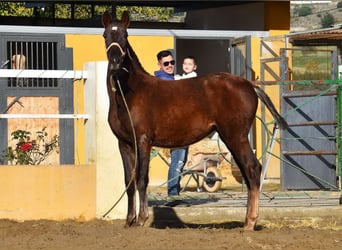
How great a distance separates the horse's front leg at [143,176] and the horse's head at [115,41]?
0.90m

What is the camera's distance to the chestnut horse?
1002 cm

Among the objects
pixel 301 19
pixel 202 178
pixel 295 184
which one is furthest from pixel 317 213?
pixel 301 19

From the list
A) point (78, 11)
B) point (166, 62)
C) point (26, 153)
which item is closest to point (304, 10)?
point (78, 11)

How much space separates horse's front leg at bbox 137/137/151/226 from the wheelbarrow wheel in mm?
5718

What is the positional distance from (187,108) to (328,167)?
5.60 m

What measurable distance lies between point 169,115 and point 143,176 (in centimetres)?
74

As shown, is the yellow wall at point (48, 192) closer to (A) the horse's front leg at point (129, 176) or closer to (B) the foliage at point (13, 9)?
(A) the horse's front leg at point (129, 176)

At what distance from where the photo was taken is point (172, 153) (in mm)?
12500

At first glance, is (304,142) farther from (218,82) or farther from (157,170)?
(218,82)

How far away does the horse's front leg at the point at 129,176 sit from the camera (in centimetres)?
1013

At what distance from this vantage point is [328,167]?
15250 mm

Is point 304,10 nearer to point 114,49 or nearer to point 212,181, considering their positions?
point 212,181

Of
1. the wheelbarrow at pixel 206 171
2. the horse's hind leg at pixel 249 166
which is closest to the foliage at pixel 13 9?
the wheelbarrow at pixel 206 171

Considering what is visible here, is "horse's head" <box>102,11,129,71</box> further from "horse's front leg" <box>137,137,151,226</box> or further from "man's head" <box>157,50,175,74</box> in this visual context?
"man's head" <box>157,50,175,74</box>
